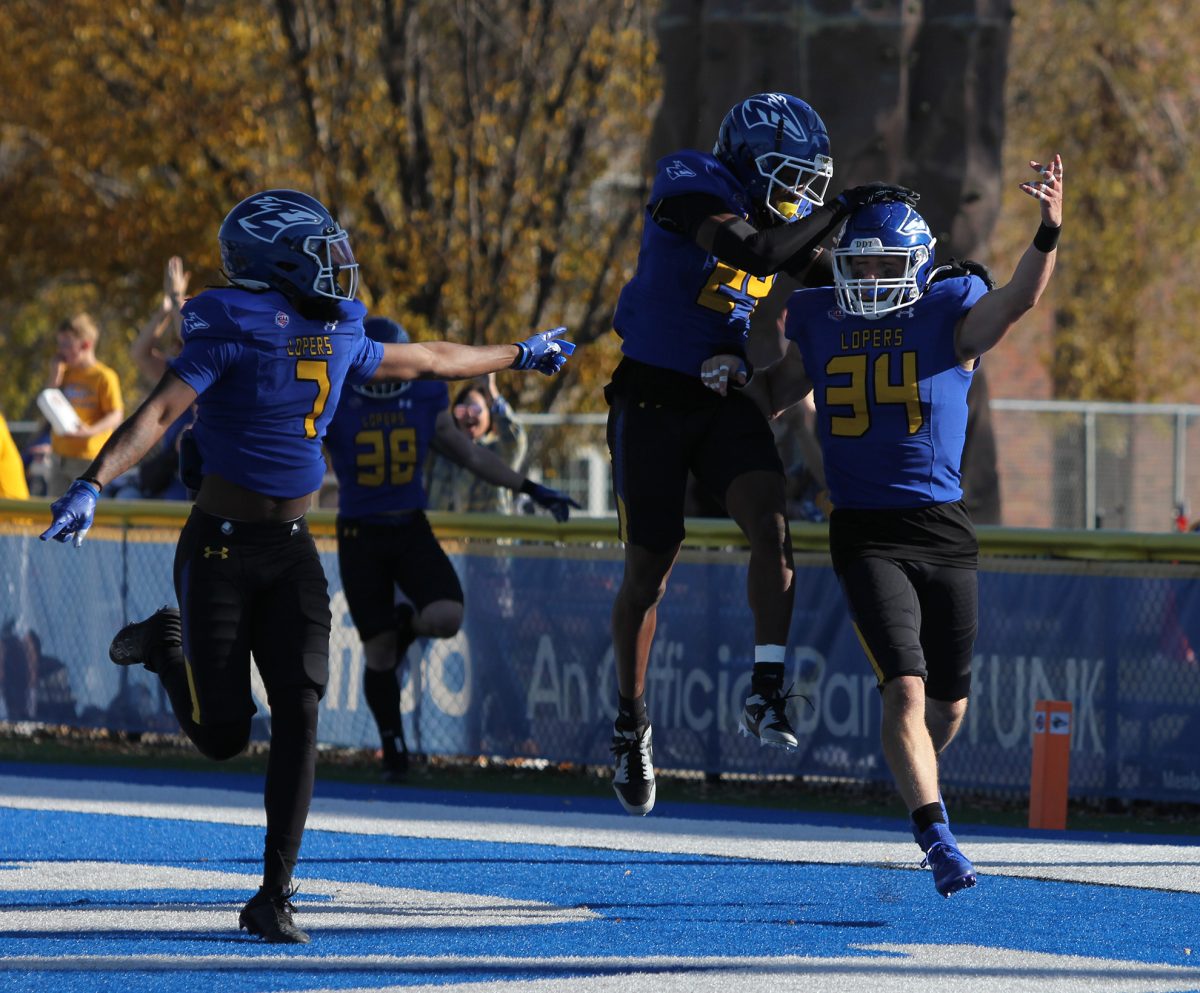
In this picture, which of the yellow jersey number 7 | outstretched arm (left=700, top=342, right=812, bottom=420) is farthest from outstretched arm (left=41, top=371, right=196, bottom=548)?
outstretched arm (left=700, top=342, right=812, bottom=420)

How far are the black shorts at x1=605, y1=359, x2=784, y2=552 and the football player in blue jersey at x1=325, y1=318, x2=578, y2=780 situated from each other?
3.34 metres

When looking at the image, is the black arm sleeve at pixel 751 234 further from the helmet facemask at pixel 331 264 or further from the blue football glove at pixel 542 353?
the helmet facemask at pixel 331 264

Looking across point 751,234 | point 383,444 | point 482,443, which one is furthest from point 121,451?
point 482,443

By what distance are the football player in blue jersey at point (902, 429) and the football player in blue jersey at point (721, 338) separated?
0.63 ft

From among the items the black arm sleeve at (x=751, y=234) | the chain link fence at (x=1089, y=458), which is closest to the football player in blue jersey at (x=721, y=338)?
the black arm sleeve at (x=751, y=234)

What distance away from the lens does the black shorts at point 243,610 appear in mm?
6801

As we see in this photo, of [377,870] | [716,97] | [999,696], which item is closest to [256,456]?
[377,870]

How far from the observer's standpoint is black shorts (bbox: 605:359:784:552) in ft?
23.7

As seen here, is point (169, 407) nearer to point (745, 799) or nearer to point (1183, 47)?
point (745, 799)

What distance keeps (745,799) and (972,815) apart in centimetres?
118

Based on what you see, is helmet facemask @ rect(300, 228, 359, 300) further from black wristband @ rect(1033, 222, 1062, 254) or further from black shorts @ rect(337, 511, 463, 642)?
black shorts @ rect(337, 511, 463, 642)

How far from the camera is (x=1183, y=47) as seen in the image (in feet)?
96.3

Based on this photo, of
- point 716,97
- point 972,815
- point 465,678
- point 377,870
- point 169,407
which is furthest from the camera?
point 716,97

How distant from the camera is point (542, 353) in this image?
24.4 ft
